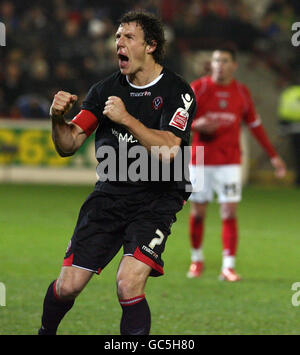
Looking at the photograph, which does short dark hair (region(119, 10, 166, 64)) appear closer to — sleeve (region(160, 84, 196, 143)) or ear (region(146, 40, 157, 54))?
ear (region(146, 40, 157, 54))

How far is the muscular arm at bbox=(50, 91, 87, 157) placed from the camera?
4.61 metres

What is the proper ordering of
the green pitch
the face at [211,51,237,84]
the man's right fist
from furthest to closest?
the face at [211,51,237,84]
the green pitch
the man's right fist

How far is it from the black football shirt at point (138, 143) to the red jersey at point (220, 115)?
3.06 meters

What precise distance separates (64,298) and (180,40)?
1452 cm

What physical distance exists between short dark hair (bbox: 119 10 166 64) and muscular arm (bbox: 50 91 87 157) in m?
0.61

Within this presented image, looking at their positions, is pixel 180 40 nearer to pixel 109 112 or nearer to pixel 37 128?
pixel 37 128

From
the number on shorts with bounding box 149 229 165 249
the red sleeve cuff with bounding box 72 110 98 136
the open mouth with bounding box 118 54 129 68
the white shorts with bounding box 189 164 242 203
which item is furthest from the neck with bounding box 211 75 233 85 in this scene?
the number on shorts with bounding box 149 229 165 249

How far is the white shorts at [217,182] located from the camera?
26.4 feet

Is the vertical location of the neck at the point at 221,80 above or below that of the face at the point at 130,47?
above

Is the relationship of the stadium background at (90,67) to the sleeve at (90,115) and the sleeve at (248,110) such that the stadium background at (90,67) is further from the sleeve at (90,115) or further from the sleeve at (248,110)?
the sleeve at (90,115)

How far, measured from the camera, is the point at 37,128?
53.0ft

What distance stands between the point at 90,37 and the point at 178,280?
37.3ft

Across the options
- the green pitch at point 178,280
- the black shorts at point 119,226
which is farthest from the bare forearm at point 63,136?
the green pitch at point 178,280
